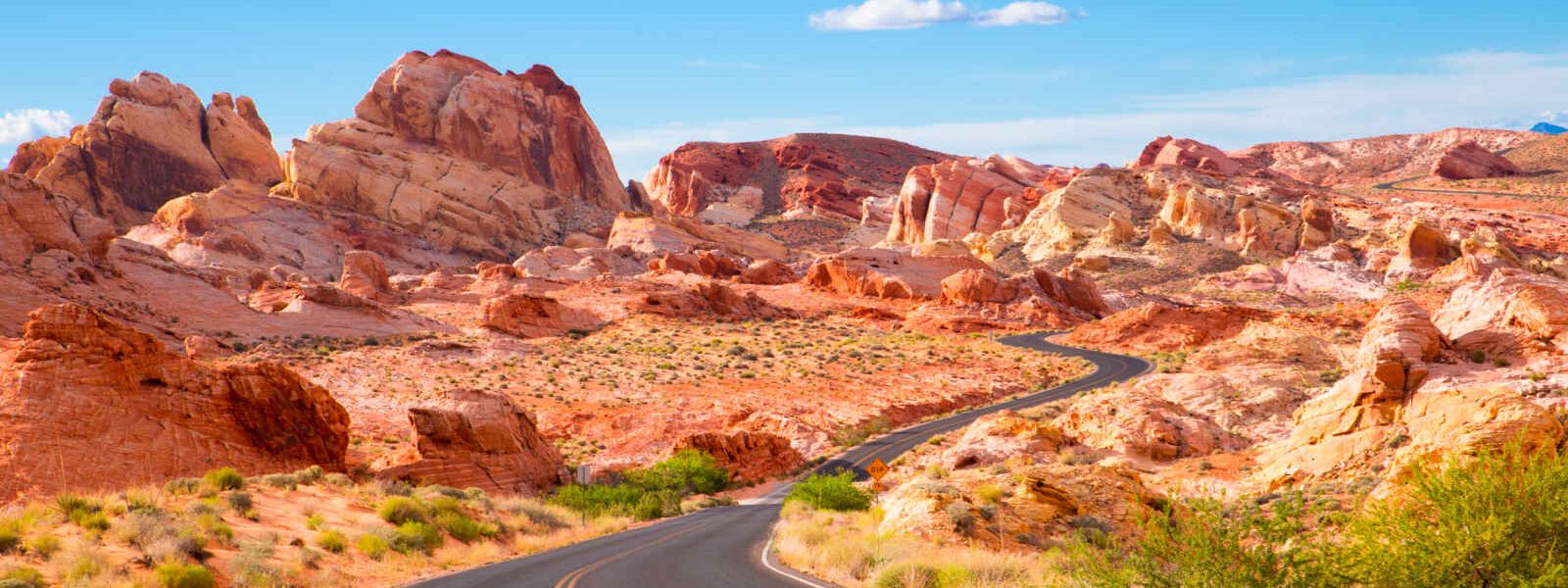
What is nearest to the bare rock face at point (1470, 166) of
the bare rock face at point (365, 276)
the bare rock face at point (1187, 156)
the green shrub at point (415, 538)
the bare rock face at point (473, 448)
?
the bare rock face at point (1187, 156)

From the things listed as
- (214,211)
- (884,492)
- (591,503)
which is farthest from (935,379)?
(214,211)

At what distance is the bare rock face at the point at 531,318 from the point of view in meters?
64.8

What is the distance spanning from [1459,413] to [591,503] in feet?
67.5

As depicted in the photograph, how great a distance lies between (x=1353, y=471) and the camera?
2331cm

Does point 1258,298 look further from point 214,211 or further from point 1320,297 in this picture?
point 214,211

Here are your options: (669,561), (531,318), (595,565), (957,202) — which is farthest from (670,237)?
(595,565)

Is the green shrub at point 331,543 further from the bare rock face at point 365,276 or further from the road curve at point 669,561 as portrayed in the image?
the bare rock face at point 365,276

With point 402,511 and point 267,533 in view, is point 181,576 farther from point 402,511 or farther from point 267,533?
point 402,511

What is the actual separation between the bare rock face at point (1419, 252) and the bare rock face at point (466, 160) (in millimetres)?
75558

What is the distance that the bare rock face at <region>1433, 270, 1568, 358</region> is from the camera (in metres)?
30.4

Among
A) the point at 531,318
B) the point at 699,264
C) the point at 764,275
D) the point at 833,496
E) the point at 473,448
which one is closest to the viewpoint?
the point at 833,496

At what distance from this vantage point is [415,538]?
2083 centimetres

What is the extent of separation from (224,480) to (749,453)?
22.0 m

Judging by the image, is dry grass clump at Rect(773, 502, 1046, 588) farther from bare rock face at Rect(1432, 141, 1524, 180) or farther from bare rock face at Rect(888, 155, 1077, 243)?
bare rock face at Rect(1432, 141, 1524, 180)
